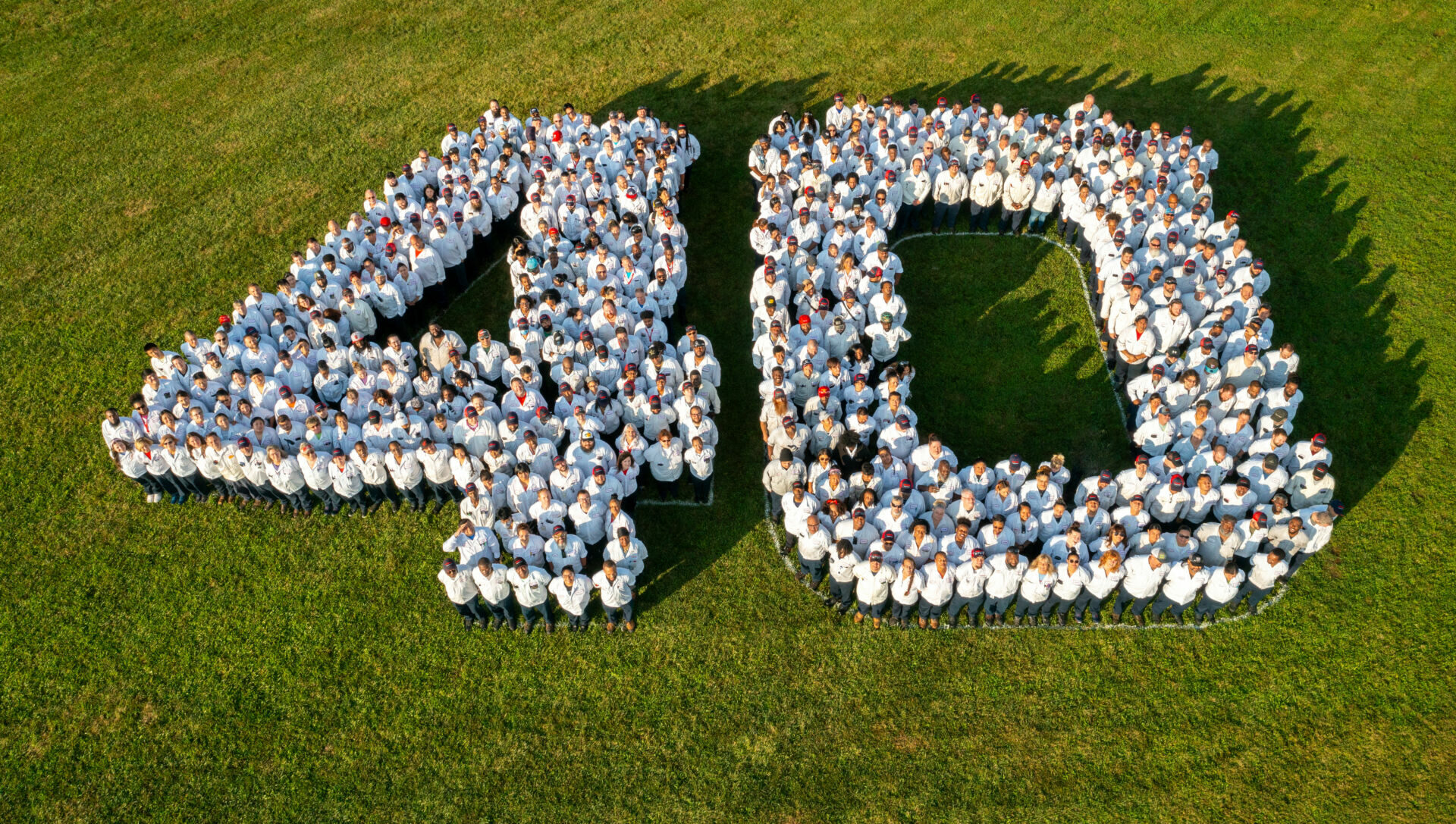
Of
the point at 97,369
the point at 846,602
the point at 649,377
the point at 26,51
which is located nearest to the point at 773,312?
the point at 649,377

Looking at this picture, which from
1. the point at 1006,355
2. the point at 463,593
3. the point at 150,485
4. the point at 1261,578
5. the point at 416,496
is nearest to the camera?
the point at 1261,578

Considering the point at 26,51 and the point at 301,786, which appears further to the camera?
the point at 26,51

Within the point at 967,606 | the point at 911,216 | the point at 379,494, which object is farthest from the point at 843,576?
the point at 911,216

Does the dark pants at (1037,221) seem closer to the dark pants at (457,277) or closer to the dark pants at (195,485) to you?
the dark pants at (457,277)

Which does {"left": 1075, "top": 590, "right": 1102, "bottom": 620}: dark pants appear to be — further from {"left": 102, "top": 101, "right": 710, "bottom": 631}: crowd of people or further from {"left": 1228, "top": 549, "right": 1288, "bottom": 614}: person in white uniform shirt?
{"left": 102, "top": 101, "right": 710, "bottom": 631}: crowd of people

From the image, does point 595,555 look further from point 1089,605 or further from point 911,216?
point 911,216

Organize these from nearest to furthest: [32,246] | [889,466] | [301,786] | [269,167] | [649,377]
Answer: [301,786] → [889,466] → [649,377] → [32,246] → [269,167]

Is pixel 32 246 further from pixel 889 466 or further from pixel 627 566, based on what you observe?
pixel 889 466

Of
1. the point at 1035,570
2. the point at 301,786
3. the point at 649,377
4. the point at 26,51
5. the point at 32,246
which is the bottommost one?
the point at 301,786
